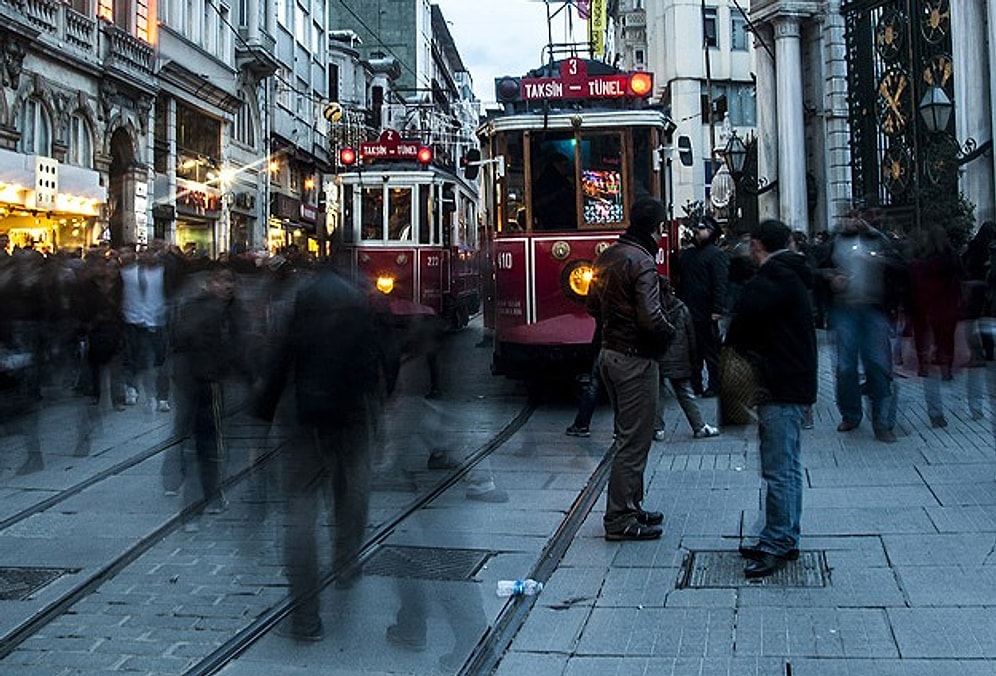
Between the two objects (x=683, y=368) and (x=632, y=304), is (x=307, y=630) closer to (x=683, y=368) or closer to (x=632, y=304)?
(x=632, y=304)

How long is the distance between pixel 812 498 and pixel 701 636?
9.60 feet

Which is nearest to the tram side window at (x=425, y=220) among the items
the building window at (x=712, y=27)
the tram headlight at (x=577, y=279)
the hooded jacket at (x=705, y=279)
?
the tram headlight at (x=577, y=279)

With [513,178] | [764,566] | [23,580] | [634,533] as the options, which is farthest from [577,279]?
[23,580]

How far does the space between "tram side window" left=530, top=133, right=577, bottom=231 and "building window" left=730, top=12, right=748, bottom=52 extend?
39.5 metres

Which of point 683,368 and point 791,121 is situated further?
point 791,121

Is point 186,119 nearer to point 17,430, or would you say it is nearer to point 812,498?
point 17,430

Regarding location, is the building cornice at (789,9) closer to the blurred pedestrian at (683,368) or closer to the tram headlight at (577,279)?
the tram headlight at (577,279)

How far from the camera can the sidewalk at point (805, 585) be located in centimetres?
493

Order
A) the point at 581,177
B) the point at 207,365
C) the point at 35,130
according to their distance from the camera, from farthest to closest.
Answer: the point at 35,130, the point at 581,177, the point at 207,365

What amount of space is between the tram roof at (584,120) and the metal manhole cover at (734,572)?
720 cm

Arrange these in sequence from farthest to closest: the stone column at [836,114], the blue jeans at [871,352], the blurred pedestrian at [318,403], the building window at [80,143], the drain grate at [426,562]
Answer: the stone column at [836,114] → the building window at [80,143] → the blue jeans at [871,352] → the drain grate at [426,562] → the blurred pedestrian at [318,403]

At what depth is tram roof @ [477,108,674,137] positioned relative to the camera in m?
12.8

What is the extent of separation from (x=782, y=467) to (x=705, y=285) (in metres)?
5.86

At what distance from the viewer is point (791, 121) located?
26.8 metres
